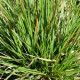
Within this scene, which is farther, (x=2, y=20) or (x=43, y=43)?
(x=2, y=20)

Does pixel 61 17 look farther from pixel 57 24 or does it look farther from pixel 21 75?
pixel 21 75

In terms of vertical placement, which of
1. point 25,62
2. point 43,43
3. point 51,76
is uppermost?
point 43,43

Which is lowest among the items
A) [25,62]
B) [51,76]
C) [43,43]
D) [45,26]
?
[51,76]

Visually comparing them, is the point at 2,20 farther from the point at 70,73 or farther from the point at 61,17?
the point at 70,73

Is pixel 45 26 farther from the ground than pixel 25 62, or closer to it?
farther from the ground

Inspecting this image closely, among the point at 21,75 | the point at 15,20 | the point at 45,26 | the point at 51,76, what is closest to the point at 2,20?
the point at 15,20

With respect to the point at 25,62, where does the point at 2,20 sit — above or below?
above

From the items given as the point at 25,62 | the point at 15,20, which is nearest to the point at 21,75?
the point at 25,62

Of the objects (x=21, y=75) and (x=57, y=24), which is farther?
(x=57, y=24)
